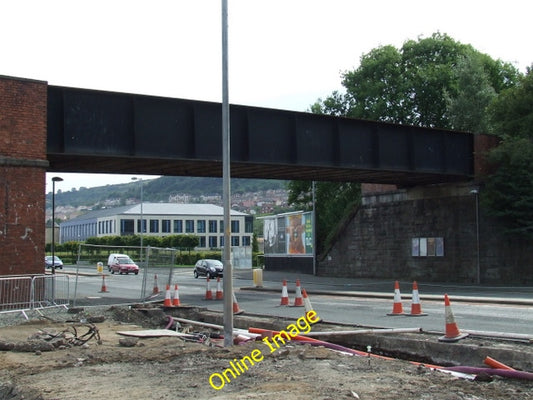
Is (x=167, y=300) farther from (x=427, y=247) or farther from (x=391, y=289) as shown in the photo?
(x=427, y=247)

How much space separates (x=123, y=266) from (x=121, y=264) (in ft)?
2.10

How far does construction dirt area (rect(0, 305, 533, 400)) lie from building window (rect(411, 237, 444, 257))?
69.2 ft

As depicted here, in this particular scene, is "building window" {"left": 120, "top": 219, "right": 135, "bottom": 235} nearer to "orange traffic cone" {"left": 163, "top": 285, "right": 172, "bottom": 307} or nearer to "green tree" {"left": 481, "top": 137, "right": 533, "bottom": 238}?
"green tree" {"left": 481, "top": 137, "right": 533, "bottom": 238}

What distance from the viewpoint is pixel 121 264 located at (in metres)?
21.3

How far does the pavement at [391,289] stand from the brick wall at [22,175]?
11196mm

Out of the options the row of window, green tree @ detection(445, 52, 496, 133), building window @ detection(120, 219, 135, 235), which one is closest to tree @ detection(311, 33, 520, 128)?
green tree @ detection(445, 52, 496, 133)

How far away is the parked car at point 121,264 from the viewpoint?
19.0m

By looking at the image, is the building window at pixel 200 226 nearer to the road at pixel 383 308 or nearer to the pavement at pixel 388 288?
the pavement at pixel 388 288

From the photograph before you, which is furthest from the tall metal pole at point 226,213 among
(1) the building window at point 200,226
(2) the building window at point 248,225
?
(2) the building window at point 248,225

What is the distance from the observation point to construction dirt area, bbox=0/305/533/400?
7395 mm

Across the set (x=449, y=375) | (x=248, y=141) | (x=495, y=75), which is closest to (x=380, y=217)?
(x=248, y=141)

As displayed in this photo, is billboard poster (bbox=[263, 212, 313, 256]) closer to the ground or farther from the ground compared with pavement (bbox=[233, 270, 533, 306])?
farther from the ground

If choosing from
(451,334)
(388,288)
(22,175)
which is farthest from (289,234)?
(451,334)

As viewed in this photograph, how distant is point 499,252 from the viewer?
97.9 ft
